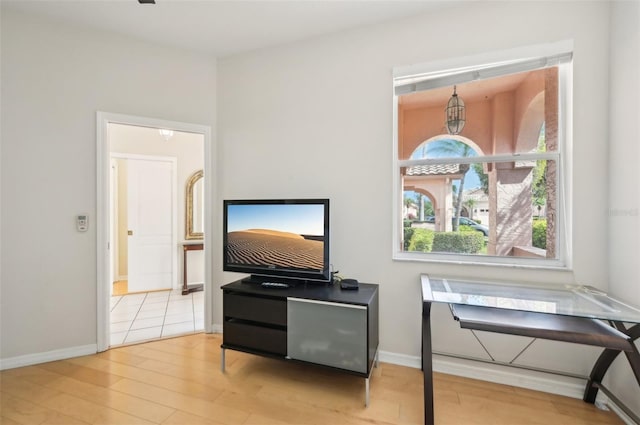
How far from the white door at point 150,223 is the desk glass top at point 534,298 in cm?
388

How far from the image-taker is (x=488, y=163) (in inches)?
82.6

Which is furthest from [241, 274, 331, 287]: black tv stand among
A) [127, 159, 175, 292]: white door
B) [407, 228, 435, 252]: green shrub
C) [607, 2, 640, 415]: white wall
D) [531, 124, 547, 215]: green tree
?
[127, 159, 175, 292]: white door

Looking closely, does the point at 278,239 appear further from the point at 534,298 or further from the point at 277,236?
the point at 534,298

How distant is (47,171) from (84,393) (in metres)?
1.74

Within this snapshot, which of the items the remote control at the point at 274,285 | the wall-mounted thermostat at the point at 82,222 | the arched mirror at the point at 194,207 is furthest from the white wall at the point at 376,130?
the arched mirror at the point at 194,207

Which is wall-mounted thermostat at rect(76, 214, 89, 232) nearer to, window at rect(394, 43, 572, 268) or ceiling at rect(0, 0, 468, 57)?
ceiling at rect(0, 0, 468, 57)

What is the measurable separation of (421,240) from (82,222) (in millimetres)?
2890

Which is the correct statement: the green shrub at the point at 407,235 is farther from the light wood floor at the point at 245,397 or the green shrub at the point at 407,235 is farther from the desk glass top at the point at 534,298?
the light wood floor at the point at 245,397

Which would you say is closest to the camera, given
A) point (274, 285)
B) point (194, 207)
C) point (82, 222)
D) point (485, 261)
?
point (485, 261)

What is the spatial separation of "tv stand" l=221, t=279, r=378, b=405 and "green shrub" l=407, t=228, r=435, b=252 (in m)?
0.48

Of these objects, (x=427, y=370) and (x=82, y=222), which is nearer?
(x=427, y=370)

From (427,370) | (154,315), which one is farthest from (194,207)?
(427,370)

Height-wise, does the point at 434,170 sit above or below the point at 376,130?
below

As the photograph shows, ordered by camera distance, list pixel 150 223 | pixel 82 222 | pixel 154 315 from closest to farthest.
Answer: pixel 82 222 → pixel 154 315 → pixel 150 223
